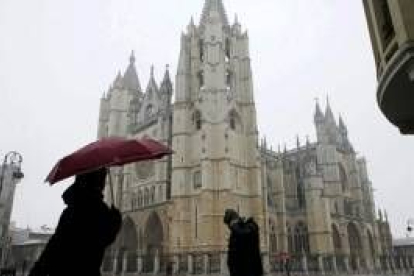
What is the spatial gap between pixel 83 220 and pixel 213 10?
4086 centimetres

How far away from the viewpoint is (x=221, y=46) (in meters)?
39.8

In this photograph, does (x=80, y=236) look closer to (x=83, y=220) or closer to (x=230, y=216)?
(x=83, y=220)

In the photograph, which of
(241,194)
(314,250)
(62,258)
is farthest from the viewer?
(314,250)

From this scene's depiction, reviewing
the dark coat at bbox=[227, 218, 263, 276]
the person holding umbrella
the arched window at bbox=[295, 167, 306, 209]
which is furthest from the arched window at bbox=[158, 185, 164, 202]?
the person holding umbrella

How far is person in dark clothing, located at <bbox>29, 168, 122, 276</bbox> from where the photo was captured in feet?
11.0

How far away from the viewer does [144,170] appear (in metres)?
41.9

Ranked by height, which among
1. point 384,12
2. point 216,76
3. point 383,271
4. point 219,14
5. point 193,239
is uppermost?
point 219,14

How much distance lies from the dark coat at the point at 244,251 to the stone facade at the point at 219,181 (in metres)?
23.9

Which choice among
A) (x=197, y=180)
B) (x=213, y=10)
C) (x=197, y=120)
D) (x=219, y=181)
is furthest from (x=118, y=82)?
(x=219, y=181)

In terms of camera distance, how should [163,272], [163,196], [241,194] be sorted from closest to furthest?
[163,272] → [241,194] → [163,196]

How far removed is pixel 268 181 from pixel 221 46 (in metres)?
15.0

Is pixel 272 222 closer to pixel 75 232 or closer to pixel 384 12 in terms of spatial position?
pixel 384 12

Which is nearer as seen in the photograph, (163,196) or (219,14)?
(163,196)

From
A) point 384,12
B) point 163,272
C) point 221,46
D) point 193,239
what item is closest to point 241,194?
point 193,239
